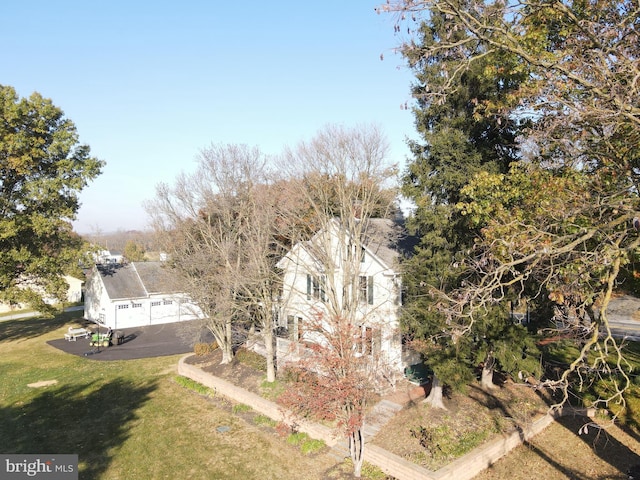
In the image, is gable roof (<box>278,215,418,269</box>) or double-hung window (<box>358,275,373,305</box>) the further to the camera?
double-hung window (<box>358,275,373,305</box>)

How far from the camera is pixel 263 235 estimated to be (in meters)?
20.4

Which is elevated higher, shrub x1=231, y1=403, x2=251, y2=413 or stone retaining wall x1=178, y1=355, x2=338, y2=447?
stone retaining wall x1=178, y1=355, x2=338, y2=447

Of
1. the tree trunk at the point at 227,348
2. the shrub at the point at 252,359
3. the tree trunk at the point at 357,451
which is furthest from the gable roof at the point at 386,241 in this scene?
the tree trunk at the point at 357,451

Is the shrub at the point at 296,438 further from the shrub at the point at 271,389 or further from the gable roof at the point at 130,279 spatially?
the gable roof at the point at 130,279

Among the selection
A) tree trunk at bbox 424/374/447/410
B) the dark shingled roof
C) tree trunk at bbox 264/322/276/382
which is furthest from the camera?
the dark shingled roof

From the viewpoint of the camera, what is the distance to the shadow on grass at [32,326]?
1338 inches

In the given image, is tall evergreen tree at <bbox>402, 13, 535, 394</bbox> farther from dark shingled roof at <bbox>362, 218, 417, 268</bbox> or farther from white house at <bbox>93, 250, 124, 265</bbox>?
white house at <bbox>93, 250, 124, 265</bbox>

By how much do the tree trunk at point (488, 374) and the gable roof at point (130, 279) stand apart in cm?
2640

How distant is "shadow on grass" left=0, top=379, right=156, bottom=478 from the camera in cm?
1500

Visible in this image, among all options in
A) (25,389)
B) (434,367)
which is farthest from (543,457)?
(25,389)

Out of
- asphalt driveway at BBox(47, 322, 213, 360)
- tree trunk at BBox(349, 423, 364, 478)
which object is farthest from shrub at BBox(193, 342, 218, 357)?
tree trunk at BBox(349, 423, 364, 478)

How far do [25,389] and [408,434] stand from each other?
65.0ft

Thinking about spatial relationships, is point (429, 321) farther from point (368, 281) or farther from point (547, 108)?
point (547, 108)

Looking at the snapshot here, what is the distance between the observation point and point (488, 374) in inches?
714
